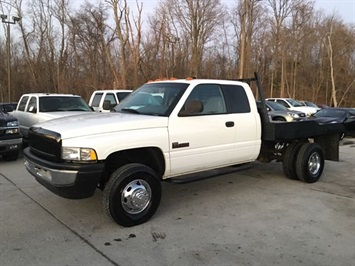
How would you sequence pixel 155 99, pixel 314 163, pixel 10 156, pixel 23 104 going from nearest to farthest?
pixel 155 99
pixel 314 163
pixel 10 156
pixel 23 104

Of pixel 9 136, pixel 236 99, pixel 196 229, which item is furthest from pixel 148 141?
pixel 9 136

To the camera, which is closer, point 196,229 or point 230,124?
point 196,229

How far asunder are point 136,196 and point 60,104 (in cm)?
722

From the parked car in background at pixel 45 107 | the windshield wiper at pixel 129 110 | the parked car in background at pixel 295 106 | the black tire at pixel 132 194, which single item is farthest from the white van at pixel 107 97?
the parked car in background at pixel 295 106

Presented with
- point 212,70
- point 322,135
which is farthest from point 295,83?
point 322,135

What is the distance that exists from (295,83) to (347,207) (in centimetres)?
4904

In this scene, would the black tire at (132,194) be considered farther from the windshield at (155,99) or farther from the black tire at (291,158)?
the black tire at (291,158)

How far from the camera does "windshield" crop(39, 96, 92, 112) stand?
34.9 ft

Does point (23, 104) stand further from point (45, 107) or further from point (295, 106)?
point (295, 106)

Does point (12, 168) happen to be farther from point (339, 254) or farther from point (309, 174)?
point (339, 254)

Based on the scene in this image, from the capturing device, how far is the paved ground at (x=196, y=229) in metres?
3.78

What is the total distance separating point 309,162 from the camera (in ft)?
22.8

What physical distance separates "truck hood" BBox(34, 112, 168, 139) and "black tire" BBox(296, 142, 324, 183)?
3211mm

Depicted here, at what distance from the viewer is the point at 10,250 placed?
390 centimetres
